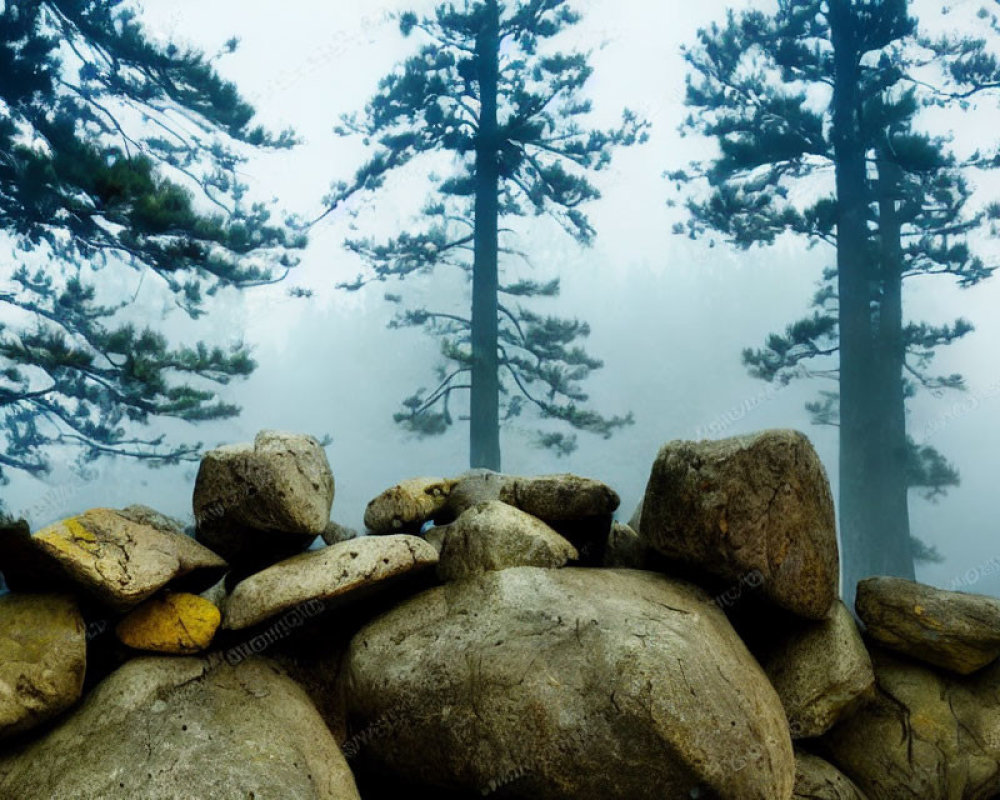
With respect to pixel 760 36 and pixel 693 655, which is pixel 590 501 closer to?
pixel 693 655

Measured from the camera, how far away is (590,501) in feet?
12.4

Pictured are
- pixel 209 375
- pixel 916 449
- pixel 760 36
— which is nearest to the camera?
pixel 209 375

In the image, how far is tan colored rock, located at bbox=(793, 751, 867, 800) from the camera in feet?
10.9

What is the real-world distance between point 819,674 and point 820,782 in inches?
20.1

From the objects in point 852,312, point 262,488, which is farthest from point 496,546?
point 852,312

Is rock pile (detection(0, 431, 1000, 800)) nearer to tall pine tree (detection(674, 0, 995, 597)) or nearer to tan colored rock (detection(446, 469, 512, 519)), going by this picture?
tan colored rock (detection(446, 469, 512, 519))

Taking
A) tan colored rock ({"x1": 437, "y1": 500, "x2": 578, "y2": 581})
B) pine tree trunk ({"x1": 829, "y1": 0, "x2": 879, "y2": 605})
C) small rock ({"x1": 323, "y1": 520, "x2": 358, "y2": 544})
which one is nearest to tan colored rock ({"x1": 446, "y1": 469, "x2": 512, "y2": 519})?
small rock ({"x1": 323, "y1": 520, "x2": 358, "y2": 544})

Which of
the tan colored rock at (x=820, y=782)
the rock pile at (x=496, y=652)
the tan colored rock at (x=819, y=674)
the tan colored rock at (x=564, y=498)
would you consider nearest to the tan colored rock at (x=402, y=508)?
the rock pile at (x=496, y=652)

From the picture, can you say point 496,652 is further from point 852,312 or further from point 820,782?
point 852,312

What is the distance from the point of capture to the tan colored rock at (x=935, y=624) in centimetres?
366

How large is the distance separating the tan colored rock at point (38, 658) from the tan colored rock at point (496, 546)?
158cm

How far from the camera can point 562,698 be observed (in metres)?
2.62

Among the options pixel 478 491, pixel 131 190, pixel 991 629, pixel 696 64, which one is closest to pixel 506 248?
pixel 696 64

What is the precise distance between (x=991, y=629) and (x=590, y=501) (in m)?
2.25
